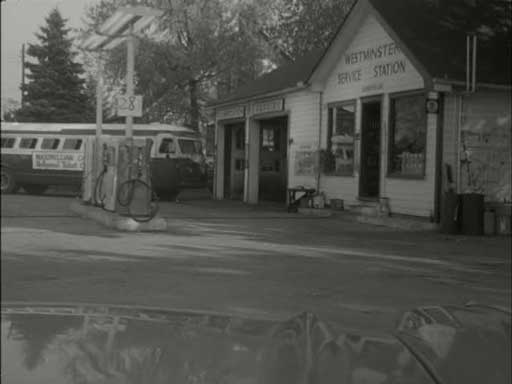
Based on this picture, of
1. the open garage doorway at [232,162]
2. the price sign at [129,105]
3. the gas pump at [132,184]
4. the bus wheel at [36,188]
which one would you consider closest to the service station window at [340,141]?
the open garage doorway at [232,162]

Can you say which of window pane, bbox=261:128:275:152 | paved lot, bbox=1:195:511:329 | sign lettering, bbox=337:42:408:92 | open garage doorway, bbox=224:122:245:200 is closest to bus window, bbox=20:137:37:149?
paved lot, bbox=1:195:511:329

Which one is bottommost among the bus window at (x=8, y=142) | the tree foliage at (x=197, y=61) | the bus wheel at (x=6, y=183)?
the bus wheel at (x=6, y=183)

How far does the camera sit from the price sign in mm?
997

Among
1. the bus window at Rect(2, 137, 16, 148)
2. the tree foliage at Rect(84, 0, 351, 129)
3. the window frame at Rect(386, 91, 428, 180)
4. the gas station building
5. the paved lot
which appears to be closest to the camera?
the bus window at Rect(2, 137, 16, 148)

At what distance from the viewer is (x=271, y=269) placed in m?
5.74

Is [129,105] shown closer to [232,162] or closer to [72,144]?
[72,144]

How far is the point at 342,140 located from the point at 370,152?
0.63 metres

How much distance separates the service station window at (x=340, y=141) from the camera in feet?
40.3

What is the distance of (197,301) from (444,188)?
22.8ft

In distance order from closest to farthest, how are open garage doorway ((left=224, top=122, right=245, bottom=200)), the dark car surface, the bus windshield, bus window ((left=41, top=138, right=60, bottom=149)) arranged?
1. the dark car surface
2. bus window ((left=41, top=138, right=60, bottom=149))
3. the bus windshield
4. open garage doorway ((left=224, top=122, right=245, bottom=200))

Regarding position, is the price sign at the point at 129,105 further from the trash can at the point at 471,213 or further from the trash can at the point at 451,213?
the trash can at the point at 471,213

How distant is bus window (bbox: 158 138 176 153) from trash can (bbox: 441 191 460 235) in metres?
9.39

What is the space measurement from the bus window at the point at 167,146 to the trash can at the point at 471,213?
9.50m

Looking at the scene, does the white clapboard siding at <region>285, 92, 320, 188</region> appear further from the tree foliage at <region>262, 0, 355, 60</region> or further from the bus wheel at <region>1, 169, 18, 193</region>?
the bus wheel at <region>1, 169, 18, 193</region>
